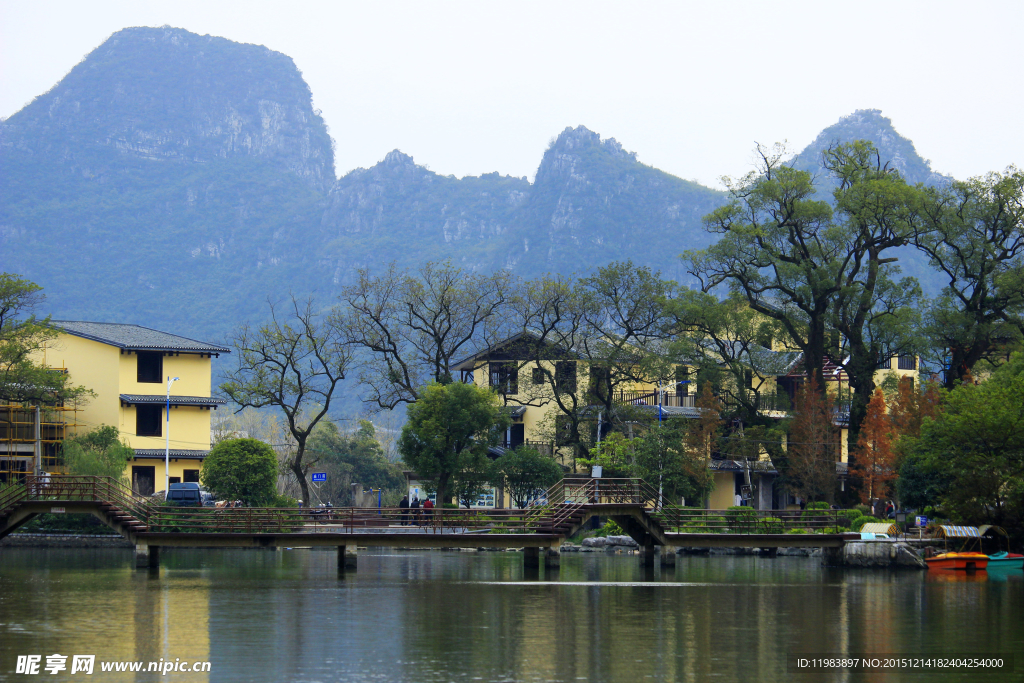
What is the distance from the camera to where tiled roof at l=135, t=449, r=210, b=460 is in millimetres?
64125

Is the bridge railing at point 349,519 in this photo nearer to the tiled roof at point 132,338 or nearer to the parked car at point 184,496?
the parked car at point 184,496

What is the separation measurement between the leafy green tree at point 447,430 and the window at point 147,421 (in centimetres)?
1994

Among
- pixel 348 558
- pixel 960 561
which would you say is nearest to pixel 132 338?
pixel 348 558

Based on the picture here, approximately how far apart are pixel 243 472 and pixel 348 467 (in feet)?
100

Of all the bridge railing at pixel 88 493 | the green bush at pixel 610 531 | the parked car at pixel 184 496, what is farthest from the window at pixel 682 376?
the bridge railing at pixel 88 493

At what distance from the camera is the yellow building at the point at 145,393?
213ft

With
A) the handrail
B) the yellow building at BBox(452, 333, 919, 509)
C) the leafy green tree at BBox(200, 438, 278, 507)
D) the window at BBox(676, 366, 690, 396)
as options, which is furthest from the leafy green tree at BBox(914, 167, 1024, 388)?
the leafy green tree at BBox(200, 438, 278, 507)

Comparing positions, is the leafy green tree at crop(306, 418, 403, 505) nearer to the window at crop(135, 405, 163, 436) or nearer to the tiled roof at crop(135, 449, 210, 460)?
the tiled roof at crop(135, 449, 210, 460)

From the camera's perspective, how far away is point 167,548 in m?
53.8

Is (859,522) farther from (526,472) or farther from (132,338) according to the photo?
(132,338)

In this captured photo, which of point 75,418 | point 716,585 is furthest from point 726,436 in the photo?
point 75,418

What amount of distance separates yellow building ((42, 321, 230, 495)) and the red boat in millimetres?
42674

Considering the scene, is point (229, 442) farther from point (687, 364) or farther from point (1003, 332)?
point (1003, 332)

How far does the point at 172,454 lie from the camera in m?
65.1
